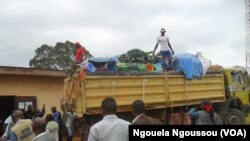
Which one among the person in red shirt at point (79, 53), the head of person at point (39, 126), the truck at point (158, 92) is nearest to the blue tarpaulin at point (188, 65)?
the truck at point (158, 92)

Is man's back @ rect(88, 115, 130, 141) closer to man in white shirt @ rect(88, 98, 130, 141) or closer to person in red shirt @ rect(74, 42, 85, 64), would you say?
man in white shirt @ rect(88, 98, 130, 141)

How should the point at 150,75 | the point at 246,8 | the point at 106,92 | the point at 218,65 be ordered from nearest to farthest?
the point at 106,92 < the point at 150,75 < the point at 218,65 < the point at 246,8

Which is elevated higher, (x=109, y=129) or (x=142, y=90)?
(x=142, y=90)

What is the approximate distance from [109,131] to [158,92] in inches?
312

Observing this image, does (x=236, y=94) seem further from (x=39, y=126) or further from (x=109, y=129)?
(x=109, y=129)

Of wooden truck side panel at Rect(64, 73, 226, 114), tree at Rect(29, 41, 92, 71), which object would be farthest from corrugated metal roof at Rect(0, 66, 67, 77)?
tree at Rect(29, 41, 92, 71)

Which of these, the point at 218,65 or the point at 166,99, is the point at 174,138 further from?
the point at 218,65

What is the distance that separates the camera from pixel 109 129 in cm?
502

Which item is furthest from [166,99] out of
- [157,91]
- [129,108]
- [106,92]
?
[106,92]

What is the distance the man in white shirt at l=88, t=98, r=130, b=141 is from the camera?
5.00 metres

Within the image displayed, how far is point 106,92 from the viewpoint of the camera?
11.7 meters

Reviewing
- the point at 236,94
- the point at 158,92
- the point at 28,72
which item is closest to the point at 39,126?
the point at 158,92

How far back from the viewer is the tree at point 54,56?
141ft

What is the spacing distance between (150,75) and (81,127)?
245cm
